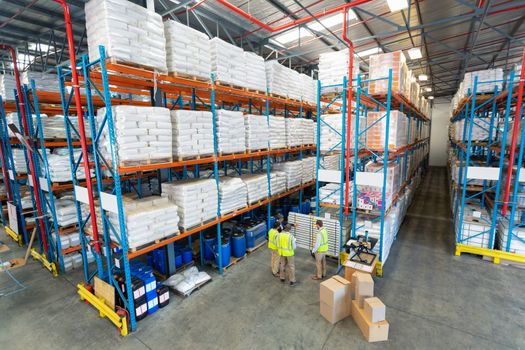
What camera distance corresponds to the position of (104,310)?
527 centimetres

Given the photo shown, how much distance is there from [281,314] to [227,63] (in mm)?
6178

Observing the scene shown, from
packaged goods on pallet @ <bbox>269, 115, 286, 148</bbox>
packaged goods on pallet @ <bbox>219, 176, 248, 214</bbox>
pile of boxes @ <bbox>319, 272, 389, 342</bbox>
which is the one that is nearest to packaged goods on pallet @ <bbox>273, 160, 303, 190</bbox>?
packaged goods on pallet @ <bbox>269, 115, 286, 148</bbox>

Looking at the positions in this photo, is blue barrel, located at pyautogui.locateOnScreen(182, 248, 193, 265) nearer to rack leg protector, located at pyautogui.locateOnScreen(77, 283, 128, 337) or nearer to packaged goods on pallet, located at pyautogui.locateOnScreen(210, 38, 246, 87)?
rack leg protector, located at pyautogui.locateOnScreen(77, 283, 128, 337)

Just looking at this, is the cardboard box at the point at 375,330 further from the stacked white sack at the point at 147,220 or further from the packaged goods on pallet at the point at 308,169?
the packaged goods on pallet at the point at 308,169

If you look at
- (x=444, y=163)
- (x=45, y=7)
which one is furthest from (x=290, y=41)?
(x=444, y=163)

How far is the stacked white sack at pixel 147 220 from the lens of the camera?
499 centimetres

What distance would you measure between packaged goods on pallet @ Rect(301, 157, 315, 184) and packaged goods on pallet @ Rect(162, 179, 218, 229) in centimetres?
516

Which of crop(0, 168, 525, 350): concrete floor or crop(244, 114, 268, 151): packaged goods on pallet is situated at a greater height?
crop(244, 114, 268, 151): packaged goods on pallet

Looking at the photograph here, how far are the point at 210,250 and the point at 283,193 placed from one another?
3.61 meters

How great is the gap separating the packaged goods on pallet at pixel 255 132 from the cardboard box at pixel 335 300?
4421mm

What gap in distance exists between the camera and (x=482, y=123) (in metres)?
9.49

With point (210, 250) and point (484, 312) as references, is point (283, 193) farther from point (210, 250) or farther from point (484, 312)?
point (484, 312)

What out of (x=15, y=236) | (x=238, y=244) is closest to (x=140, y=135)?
(x=238, y=244)

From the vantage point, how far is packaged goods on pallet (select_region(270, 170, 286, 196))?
9203 millimetres
